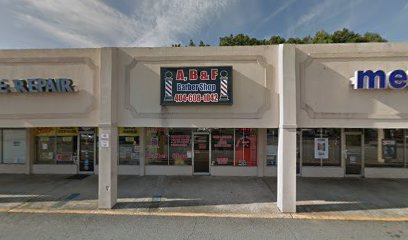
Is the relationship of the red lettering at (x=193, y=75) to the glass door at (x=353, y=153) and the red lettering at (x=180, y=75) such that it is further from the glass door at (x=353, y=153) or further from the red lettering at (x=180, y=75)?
the glass door at (x=353, y=153)

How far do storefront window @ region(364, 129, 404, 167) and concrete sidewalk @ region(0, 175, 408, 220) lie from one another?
98 centimetres

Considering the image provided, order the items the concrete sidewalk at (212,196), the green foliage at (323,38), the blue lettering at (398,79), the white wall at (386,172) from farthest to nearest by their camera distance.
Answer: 1. the green foliage at (323,38)
2. the white wall at (386,172)
3. the concrete sidewalk at (212,196)
4. the blue lettering at (398,79)

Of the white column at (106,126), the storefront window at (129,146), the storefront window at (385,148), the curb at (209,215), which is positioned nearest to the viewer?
the curb at (209,215)

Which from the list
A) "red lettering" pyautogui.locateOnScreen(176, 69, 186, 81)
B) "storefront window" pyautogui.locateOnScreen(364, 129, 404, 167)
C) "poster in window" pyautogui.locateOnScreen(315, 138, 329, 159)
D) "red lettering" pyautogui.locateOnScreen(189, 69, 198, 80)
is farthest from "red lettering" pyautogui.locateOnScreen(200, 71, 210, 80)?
"storefront window" pyautogui.locateOnScreen(364, 129, 404, 167)

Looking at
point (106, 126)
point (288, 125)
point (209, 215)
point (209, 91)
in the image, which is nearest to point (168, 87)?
point (209, 91)

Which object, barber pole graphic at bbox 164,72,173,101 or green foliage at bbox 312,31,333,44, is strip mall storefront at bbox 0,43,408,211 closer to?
barber pole graphic at bbox 164,72,173,101

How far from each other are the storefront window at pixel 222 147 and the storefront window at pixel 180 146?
1.15 metres

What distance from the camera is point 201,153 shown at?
11.3 meters

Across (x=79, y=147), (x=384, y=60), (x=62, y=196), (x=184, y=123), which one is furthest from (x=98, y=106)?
(x=384, y=60)

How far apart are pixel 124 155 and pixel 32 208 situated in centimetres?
466

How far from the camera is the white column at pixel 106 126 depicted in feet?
23.4

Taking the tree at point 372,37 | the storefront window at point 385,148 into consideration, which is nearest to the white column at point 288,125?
the storefront window at point 385,148

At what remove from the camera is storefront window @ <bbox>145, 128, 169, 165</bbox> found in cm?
1133

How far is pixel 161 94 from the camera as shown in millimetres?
7316
